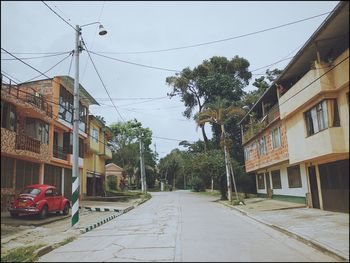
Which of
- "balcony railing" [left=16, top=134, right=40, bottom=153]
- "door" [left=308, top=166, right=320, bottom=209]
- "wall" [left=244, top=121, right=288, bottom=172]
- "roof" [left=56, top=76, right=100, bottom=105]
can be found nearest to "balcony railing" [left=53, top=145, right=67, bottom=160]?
"balcony railing" [left=16, top=134, right=40, bottom=153]

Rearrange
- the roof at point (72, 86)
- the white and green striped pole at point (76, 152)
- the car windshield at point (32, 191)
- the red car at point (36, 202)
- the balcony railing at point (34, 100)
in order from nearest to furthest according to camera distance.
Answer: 1. the white and green striped pole at point (76, 152)
2. the red car at point (36, 202)
3. the car windshield at point (32, 191)
4. the balcony railing at point (34, 100)
5. the roof at point (72, 86)

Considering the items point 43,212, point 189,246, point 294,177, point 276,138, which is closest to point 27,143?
point 43,212

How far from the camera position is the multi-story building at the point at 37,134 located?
20125 millimetres

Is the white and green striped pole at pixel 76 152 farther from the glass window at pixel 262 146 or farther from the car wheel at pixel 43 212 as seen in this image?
the glass window at pixel 262 146

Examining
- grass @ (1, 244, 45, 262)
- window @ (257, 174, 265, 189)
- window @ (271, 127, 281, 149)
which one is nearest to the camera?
grass @ (1, 244, 45, 262)

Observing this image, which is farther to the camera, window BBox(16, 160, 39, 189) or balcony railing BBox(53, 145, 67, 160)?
balcony railing BBox(53, 145, 67, 160)

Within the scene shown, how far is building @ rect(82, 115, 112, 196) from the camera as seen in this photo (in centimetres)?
3650

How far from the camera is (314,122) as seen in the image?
60.2 ft

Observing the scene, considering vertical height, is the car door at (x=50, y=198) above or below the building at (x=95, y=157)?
below

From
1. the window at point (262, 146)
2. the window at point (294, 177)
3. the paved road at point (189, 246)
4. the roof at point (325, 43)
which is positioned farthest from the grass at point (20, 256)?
the window at point (262, 146)

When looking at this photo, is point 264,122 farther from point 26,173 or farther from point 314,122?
point 26,173

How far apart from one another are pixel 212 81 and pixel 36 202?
31516 mm

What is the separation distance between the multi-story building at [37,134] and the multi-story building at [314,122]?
516 inches

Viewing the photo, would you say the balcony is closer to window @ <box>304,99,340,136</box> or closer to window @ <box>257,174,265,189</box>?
window @ <box>257,174,265,189</box>
